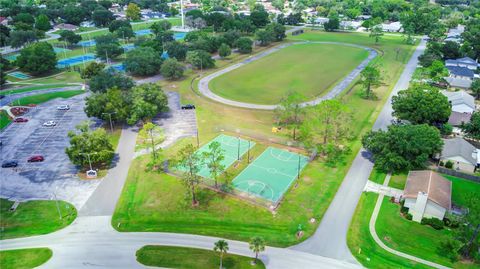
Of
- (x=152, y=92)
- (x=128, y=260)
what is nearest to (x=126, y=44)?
(x=152, y=92)

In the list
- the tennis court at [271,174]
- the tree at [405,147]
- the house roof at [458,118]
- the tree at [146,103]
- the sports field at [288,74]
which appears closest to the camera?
the tennis court at [271,174]

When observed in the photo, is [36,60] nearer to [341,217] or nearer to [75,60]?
[75,60]

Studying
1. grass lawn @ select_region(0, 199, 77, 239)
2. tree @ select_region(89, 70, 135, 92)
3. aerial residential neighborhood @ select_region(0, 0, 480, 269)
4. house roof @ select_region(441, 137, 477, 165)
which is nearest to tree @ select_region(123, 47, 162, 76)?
aerial residential neighborhood @ select_region(0, 0, 480, 269)

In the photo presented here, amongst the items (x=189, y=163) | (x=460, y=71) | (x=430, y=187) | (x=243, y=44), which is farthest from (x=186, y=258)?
(x=243, y=44)

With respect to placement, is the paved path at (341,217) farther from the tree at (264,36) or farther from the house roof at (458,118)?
the tree at (264,36)

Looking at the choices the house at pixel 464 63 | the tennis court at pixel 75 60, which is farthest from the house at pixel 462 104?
the tennis court at pixel 75 60

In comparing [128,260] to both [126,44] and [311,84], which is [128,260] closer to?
[311,84]

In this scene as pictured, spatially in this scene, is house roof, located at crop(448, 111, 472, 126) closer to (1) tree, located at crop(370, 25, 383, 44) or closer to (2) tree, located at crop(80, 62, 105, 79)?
(1) tree, located at crop(370, 25, 383, 44)
